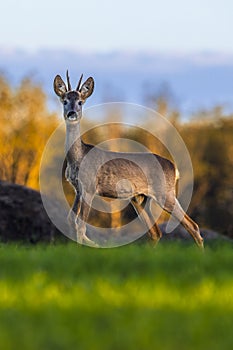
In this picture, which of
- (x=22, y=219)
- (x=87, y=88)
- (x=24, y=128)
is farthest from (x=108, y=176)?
(x=24, y=128)

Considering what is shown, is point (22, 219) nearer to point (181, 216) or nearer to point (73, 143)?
point (73, 143)

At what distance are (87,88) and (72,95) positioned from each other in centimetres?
49

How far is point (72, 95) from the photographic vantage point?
1802 cm

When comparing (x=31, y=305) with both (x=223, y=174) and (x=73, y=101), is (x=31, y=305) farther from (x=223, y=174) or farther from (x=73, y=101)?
(x=223, y=174)

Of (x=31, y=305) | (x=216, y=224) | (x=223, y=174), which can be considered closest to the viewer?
(x=31, y=305)

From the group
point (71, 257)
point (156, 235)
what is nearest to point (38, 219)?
point (156, 235)

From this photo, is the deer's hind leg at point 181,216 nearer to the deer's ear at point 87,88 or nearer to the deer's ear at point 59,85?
the deer's ear at point 87,88

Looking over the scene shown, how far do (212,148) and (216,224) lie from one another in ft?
26.9

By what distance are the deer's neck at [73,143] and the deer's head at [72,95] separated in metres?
0.35

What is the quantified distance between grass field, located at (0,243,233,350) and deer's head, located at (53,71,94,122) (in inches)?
233

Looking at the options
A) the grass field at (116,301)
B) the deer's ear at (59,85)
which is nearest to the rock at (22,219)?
the deer's ear at (59,85)

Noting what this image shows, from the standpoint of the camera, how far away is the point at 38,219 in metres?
24.7

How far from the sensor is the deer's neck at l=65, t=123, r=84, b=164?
1842 centimetres

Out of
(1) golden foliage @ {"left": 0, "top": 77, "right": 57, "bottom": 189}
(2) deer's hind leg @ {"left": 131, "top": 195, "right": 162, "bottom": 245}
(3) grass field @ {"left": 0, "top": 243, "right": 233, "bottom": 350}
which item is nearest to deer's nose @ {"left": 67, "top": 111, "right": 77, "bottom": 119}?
(2) deer's hind leg @ {"left": 131, "top": 195, "right": 162, "bottom": 245}
